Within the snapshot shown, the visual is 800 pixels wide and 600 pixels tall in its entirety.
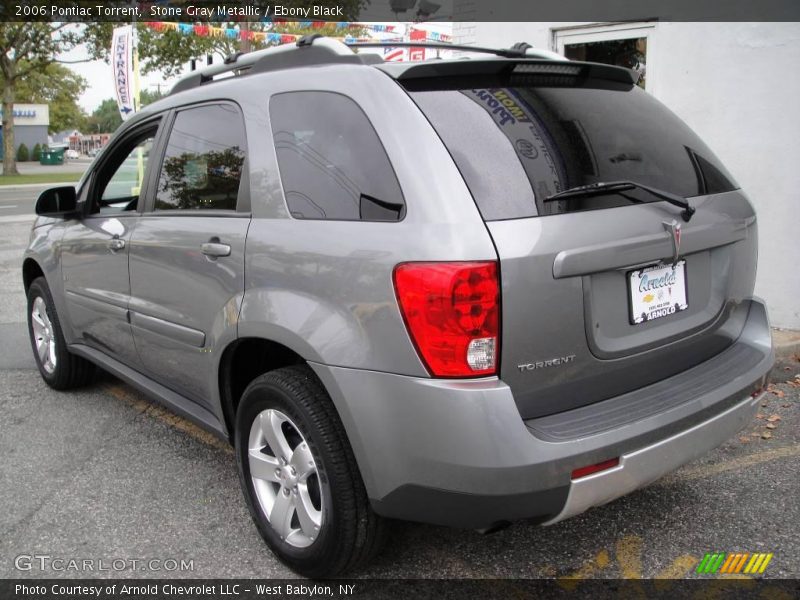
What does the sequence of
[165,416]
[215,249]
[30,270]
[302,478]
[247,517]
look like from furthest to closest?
[30,270] → [165,416] → [247,517] → [215,249] → [302,478]

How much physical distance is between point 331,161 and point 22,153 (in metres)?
75.4

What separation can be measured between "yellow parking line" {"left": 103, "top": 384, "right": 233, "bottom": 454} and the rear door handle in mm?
1183

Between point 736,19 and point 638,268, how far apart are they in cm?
406

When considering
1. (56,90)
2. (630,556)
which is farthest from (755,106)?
(56,90)

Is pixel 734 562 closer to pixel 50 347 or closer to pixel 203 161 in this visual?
pixel 203 161

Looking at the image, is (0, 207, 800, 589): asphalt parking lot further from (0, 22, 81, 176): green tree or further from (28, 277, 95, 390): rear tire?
(0, 22, 81, 176): green tree

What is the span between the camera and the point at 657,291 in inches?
95.4

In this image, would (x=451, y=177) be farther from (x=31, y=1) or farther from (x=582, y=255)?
(x=31, y=1)

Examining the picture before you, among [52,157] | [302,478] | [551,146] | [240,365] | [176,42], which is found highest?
[176,42]

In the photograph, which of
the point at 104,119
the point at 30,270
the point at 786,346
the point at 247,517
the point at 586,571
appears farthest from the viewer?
the point at 104,119

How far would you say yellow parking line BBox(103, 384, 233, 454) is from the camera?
3.93m

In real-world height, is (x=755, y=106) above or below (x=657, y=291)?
above

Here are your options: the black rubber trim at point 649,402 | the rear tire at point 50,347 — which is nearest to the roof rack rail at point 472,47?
the black rubber trim at point 649,402

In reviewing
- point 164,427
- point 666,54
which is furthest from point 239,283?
point 666,54
